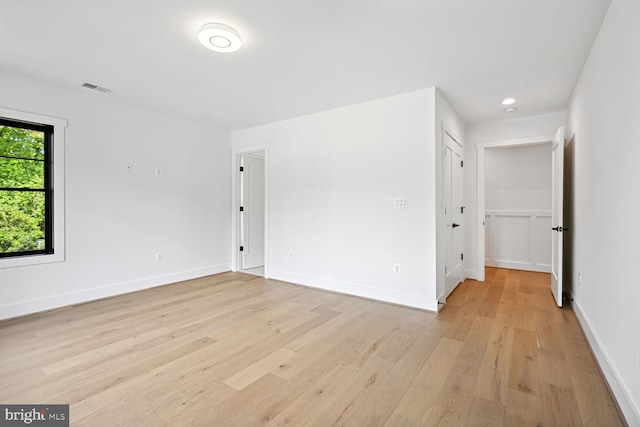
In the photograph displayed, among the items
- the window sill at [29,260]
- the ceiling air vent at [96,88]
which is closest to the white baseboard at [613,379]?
the window sill at [29,260]

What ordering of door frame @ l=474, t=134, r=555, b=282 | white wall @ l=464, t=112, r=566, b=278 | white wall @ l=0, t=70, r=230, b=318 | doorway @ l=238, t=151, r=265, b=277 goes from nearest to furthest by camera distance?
white wall @ l=0, t=70, r=230, b=318 < white wall @ l=464, t=112, r=566, b=278 < door frame @ l=474, t=134, r=555, b=282 < doorway @ l=238, t=151, r=265, b=277

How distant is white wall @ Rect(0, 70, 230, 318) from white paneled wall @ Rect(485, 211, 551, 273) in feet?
16.3

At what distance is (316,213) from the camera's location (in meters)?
4.36

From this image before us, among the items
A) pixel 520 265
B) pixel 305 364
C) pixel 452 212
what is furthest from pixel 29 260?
pixel 520 265

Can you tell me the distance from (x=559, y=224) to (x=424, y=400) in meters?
2.85

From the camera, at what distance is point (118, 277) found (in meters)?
4.00

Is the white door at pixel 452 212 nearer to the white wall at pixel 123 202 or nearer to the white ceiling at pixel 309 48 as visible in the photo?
the white ceiling at pixel 309 48

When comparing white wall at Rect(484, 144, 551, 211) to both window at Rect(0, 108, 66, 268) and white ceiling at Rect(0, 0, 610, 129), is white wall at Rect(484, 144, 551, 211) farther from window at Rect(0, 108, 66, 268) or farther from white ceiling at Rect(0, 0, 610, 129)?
window at Rect(0, 108, 66, 268)

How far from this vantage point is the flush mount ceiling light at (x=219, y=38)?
7.34 feet

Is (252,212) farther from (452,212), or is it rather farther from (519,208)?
(519,208)

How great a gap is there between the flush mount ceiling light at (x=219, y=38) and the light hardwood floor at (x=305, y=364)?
7.92ft

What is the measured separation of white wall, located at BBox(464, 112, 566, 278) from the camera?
4.35 metres

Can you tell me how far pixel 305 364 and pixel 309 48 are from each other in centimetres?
250

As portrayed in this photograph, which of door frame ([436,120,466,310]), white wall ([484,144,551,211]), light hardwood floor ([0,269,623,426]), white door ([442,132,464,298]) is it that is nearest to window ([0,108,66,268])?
light hardwood floor ([0,269,623,426])
